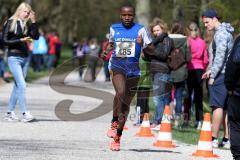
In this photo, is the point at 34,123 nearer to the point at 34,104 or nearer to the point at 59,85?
the point at 59,85

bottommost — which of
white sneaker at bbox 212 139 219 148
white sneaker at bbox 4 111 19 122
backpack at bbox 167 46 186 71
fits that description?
white sneaker at bbox 4 111 19 122

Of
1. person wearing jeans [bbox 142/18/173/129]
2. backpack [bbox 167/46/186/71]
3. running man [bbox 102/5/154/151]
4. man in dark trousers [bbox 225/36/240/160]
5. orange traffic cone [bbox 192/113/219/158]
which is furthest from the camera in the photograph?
backpack [bbox 167/46/186/71]

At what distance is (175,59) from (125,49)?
3.64 meters

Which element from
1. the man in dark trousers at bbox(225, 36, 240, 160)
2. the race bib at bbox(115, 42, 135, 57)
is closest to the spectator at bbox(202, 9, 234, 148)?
the race bib at bbox(115, 42, 135, 57)

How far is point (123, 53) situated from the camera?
1047cm

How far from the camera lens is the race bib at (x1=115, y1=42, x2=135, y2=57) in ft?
34.2

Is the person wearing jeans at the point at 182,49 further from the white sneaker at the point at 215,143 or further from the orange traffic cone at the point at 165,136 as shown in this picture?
the orange traffic cone at the point at 165,136

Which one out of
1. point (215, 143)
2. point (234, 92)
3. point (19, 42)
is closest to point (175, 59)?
point (215, 143)

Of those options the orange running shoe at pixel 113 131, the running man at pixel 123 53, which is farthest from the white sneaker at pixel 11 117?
the running man at pixel 123 53

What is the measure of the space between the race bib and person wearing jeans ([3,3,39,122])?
3.23 metres

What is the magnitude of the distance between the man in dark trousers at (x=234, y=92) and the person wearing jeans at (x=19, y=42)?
5.44 meters

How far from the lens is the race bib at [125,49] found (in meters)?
10.4

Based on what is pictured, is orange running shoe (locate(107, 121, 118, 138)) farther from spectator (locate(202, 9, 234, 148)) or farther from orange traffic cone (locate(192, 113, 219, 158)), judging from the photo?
spectator (locate(202, 9, 234, 148))

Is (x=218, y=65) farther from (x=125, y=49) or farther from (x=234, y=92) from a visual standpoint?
(x=234, y=92)
